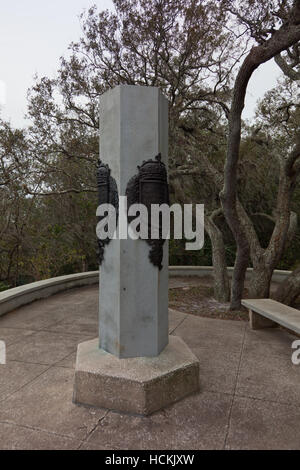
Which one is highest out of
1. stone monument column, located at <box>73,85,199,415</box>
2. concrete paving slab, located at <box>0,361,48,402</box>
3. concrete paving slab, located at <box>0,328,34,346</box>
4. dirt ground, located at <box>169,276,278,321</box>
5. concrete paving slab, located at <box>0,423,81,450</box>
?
stone monument column, located at <box>73,85,199,415</box>

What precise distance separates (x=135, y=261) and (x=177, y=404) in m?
1.39

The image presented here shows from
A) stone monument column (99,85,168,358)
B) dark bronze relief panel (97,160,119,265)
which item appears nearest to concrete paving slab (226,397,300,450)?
stone monument column (99,85,168,358)

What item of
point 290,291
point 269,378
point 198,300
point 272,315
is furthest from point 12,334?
point 290,291

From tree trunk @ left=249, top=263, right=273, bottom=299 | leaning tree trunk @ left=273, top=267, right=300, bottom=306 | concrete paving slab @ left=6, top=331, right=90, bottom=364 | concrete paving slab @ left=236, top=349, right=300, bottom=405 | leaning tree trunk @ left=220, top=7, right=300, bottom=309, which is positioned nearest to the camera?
concrete paving slab @ left=236, top=349, right=300, bottom=405

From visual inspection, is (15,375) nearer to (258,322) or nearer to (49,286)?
(258,322)

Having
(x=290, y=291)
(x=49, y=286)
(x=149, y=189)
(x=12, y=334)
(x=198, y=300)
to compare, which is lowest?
(x=198, y=300)

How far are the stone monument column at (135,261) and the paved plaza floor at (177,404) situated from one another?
0.26m

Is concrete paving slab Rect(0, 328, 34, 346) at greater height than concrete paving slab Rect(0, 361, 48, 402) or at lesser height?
lesser

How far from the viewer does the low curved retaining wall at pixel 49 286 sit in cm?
619

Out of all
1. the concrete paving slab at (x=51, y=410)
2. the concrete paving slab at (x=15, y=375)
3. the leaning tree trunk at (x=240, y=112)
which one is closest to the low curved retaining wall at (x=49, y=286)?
the concrete paving slab at (x=15, y=375)

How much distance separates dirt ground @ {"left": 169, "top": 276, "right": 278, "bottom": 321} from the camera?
21.4 ft

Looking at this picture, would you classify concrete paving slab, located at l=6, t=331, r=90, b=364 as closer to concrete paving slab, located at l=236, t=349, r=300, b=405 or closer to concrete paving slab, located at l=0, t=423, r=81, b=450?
concrete paving slab, located at l=0, t=423, r=81, b=450

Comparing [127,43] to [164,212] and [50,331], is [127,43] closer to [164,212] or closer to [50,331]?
[164,212]

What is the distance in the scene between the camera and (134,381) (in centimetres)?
265
